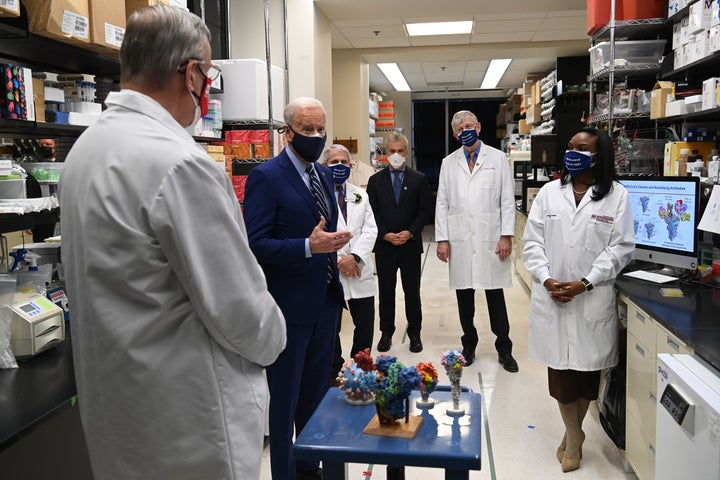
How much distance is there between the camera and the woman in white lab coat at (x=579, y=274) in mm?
→ 2768

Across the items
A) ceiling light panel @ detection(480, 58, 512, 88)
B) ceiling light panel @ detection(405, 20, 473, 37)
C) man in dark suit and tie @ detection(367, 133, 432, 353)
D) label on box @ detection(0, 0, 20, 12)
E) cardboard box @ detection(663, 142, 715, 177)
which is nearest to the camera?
label on box @ detection(0, 0, 20, 12)

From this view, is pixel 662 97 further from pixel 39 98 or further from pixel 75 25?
pixel 39 98

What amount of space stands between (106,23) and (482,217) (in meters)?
2.78

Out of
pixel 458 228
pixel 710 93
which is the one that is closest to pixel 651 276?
pixel 710 93

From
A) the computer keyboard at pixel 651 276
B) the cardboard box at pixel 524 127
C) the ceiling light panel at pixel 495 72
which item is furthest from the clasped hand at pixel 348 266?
the cardboard box at pixel 524 127

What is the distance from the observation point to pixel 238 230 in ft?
4.15

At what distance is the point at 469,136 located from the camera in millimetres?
4223

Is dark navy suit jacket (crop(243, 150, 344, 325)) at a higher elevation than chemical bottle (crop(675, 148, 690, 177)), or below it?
below

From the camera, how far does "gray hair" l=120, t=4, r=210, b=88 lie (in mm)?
1257

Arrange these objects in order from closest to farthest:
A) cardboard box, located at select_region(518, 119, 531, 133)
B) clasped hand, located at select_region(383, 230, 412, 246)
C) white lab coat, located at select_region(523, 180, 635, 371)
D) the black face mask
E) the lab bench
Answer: the lab bench < the black face mask < white lab coat, located at select_region(523, 180, 635, 371) < clasped hand, located at select_region(383, 230, 412, 246) < cardboard box, located at select_region(518, 119, 531, 133)

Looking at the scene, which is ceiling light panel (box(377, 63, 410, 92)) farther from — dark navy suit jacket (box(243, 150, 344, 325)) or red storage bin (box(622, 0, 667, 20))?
dark navy suit jacket (box(243, 150, 344, 325))

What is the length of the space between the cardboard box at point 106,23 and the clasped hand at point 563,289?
2068 mm

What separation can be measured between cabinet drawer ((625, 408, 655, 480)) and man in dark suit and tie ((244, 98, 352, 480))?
4.55 feet

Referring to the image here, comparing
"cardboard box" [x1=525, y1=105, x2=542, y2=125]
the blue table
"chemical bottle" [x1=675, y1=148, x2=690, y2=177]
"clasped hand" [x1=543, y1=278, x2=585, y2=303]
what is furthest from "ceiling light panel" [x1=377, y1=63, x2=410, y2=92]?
the blue table
